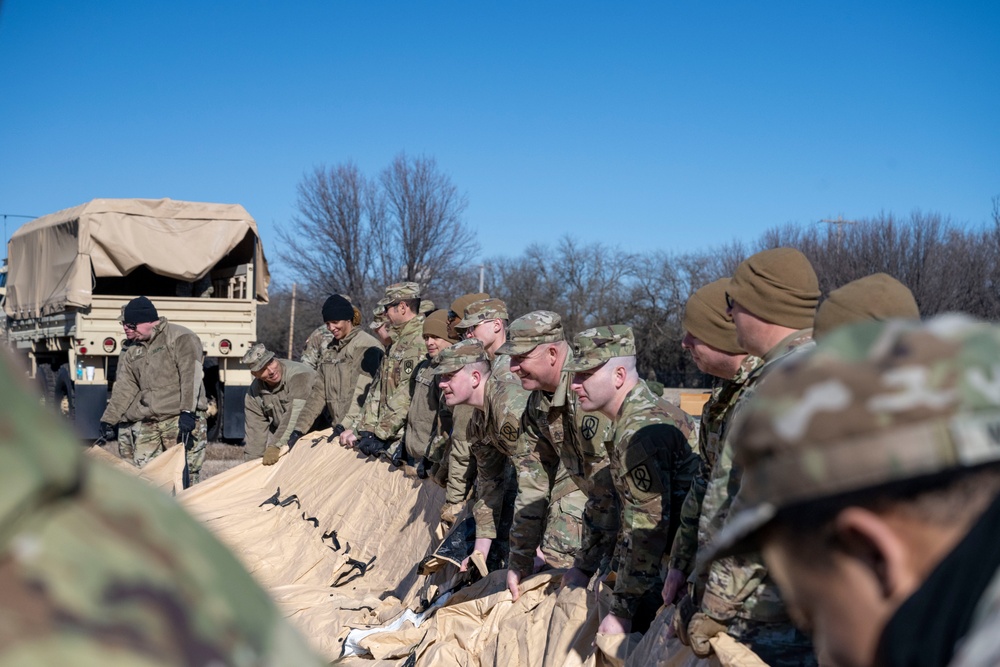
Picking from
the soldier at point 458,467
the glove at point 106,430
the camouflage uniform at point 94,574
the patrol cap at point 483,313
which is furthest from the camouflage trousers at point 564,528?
the glove at point 106,430

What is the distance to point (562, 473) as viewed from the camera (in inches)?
213

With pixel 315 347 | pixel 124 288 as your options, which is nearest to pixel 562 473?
pixel 315 347

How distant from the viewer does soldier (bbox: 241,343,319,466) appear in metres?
10.9

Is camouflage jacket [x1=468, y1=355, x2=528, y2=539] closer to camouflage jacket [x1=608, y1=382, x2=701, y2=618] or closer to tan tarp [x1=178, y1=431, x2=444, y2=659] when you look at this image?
tan tarp [x1=178, y1=431, x2=444, y2=659]

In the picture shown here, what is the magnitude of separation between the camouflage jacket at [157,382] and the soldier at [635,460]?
24.0 ft

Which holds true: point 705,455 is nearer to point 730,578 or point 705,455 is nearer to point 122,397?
point 730,578

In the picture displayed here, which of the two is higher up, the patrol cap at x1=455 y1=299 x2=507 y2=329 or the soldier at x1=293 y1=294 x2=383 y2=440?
the patrol cap at x1=455 y1=299 x2=507 y2=329

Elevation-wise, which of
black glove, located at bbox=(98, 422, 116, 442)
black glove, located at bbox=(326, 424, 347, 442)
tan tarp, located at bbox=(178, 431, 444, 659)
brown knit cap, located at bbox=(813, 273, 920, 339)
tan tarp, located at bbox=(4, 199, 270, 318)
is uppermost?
tan tarp, located at bbox=(4, 199, 270, 318)

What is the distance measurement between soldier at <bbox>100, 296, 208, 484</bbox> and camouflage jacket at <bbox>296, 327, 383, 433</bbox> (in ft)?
4.21

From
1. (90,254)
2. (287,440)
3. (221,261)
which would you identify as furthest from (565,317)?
(287,440)

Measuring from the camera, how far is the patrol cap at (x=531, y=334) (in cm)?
522

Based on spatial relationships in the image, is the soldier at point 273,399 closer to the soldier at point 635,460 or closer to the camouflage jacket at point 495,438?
the camouflage jacket at point 495,438

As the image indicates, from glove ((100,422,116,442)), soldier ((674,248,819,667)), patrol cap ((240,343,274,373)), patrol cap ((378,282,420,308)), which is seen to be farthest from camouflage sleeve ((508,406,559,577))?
glove ((100,422,116,442))

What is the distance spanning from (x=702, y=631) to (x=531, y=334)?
2.16 meters
